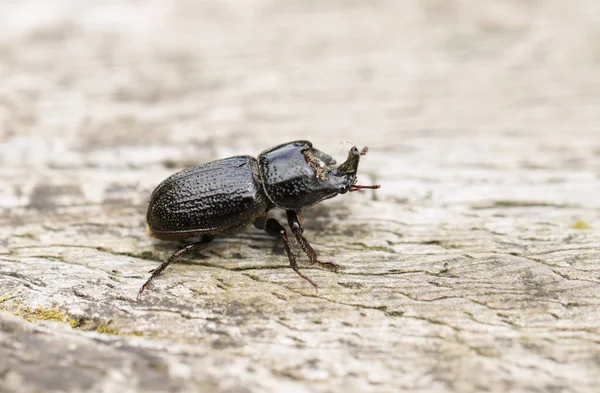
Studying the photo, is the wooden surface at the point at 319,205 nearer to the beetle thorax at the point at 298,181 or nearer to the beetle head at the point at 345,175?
the beetle head at the point at 345,175

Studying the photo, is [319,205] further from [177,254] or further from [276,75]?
[276,75]

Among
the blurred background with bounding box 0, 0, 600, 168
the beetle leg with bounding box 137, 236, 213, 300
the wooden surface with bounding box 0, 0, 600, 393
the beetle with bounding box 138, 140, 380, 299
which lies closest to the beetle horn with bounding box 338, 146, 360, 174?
the beetle with bounding box 138, 140, 380, 299

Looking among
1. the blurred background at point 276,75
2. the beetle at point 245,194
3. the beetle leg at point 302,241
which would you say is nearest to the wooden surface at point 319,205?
the blurred background at point 276,75

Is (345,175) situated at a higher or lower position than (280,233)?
higher

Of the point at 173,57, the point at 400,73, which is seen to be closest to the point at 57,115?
the point at 173,57

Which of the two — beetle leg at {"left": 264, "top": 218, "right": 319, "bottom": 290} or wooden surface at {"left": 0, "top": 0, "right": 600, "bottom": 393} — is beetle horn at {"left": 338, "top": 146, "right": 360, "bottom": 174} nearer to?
wooden surface at {"left": 0, "top": 0, "right": 600, "bottom": 393}

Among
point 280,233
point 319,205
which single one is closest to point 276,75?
point 319,205

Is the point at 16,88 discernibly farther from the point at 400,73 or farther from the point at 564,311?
the point at 564,311
